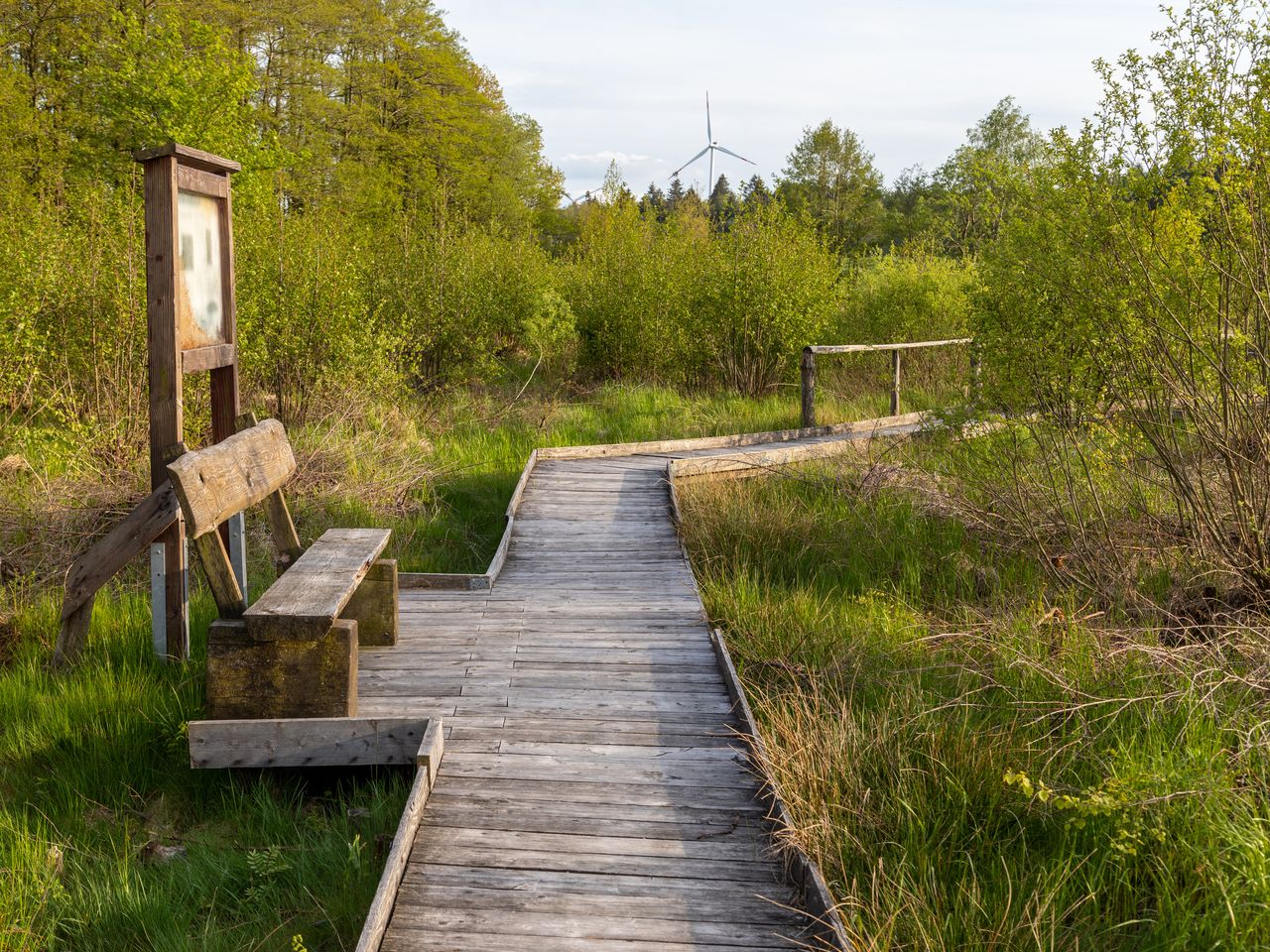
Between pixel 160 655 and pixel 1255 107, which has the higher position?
pixel 1255 107

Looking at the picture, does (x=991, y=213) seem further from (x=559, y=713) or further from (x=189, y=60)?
(x=189, y=60)

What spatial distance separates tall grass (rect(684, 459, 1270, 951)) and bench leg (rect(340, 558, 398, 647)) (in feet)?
6.29

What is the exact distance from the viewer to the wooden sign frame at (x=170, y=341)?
4.85m

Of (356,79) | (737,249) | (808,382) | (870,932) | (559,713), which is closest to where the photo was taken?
(870,932)

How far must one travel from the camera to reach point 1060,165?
20.3ft

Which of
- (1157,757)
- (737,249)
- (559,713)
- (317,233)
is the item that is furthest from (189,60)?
(1157,757)

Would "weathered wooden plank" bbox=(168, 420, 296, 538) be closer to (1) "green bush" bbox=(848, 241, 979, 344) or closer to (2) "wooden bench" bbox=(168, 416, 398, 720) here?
(2) "wooden bench" bbox=(168, 416, 398, 720)

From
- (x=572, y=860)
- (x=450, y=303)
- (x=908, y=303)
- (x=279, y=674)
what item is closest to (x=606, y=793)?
(x=572, y=860)

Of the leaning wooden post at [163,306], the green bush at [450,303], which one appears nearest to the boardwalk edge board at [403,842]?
the leaning wooden post at [163,306]

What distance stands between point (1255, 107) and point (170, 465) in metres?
5.50

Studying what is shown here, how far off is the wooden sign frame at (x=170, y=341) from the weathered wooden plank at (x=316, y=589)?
2.50 feet

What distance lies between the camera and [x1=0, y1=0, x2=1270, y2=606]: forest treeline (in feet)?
18.8

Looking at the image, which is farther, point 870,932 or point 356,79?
point 356,79

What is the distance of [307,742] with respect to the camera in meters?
4.21
